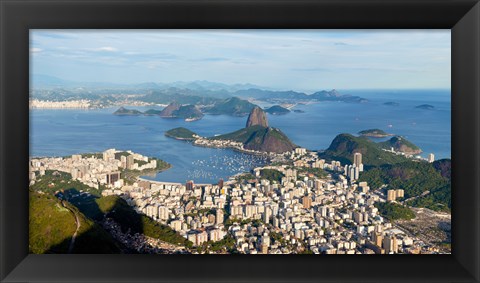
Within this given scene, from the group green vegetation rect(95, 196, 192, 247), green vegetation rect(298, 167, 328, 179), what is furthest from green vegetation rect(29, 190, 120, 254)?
green vegetation rect(298, 167, 328, 179)

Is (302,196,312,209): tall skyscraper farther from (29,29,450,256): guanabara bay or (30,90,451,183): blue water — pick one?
(30,90,451,183): blue water

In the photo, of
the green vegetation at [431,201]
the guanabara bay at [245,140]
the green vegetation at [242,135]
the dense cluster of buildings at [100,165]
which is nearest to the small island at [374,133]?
the guanabara bay at [245,140]

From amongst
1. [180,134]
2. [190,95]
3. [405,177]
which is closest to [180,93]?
[190,95]

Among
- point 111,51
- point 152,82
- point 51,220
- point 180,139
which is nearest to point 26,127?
point 51,220

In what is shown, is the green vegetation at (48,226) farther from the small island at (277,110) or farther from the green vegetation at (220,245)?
the small island at (277,110)

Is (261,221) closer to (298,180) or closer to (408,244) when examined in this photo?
(408,244)
